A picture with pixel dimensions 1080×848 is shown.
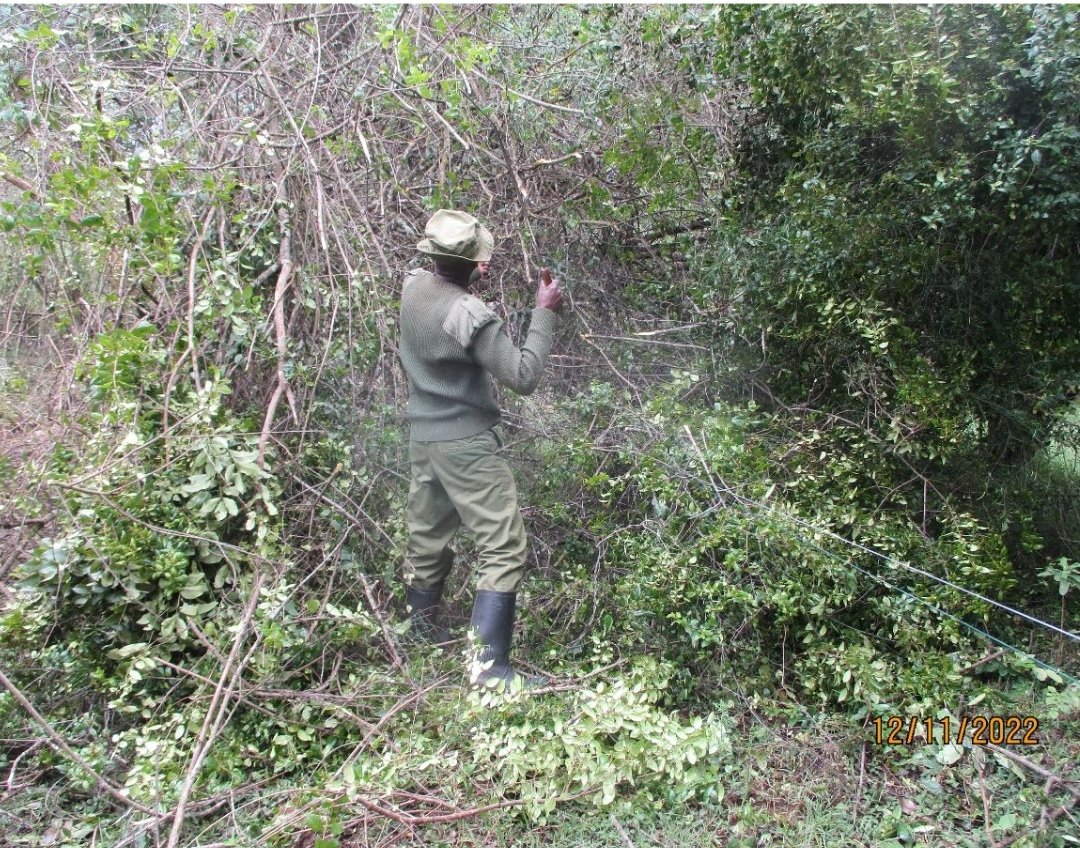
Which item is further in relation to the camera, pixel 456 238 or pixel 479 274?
pixel 479 274

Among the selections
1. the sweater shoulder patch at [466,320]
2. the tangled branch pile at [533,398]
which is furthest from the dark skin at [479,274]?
the tangled branch pile at [533,398]

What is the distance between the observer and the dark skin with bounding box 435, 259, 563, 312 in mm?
3396

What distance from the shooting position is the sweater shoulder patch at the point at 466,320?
3.31 metres

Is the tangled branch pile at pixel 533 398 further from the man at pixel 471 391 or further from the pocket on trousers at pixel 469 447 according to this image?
the pocket on trousers at pixel 469 447

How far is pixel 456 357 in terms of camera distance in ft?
11.2

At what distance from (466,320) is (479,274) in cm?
38

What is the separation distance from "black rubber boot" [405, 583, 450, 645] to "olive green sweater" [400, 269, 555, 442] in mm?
803

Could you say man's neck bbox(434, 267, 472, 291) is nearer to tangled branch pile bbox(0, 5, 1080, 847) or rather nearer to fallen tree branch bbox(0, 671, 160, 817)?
tangled branch pile bbox(0, 5, 1080, 847)

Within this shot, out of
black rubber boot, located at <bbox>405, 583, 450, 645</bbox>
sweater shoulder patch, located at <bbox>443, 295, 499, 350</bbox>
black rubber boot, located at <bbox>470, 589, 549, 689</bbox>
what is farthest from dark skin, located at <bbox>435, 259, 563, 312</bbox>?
black rubber boot, located at <bbox>405, 583, 450, 645</bbox>

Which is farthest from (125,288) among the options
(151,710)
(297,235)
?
(151,710)

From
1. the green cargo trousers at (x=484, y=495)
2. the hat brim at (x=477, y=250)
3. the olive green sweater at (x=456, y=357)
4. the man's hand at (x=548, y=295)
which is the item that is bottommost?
the green cargo trousers at (x=484, y=495)

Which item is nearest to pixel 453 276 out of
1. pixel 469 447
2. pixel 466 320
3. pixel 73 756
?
pixel 466 320

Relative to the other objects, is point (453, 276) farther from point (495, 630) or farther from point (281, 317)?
point (495, 630)
